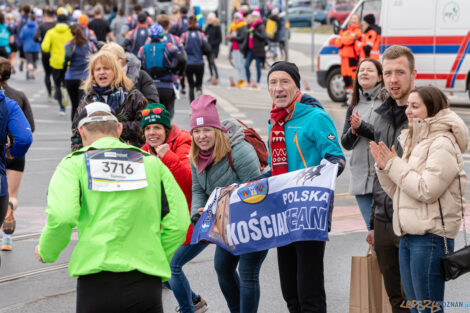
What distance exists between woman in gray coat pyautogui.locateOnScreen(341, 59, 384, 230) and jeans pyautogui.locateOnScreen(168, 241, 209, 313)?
1234mm

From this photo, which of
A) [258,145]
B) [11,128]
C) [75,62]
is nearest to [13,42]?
[75,62]

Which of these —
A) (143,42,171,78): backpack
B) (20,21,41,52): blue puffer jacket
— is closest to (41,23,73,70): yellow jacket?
(143,42,171,78): backpack

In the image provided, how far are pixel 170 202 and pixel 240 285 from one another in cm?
140

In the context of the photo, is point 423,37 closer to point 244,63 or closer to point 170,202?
point 244,63

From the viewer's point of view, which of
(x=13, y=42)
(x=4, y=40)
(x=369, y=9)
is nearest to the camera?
(x=369, y=9)

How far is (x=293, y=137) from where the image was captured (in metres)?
5.33

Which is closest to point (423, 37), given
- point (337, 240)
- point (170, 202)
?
point (337, 240)

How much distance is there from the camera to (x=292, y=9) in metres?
49.2

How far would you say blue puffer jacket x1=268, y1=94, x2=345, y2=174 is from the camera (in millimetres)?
5250

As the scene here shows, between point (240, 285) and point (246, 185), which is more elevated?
point (246, 185)

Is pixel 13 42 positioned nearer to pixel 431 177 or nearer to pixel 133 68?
pixel 133 68

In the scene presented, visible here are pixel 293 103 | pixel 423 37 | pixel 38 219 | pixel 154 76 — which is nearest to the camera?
pixel 293 103

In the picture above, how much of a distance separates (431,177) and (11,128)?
11.3ft

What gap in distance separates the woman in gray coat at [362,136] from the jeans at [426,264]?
154cm
